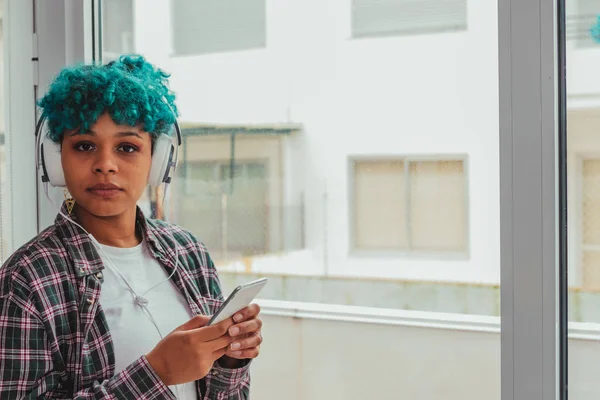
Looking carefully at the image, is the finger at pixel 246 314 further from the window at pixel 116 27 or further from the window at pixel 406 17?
the window at pixel 116 27

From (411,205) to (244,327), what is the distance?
52 centimetres

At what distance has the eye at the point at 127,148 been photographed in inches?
54.8

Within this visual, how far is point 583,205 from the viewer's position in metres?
1.37

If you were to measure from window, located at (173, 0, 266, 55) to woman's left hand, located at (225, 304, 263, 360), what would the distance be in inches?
29.3

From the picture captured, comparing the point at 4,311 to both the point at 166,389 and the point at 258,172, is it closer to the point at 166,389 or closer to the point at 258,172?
the point at 166,389

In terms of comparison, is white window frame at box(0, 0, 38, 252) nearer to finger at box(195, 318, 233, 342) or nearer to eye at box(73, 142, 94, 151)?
eye at box(73, 142, 94, 151)

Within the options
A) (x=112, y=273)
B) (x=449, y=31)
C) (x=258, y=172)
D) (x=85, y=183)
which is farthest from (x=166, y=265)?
(x=449, y=31)

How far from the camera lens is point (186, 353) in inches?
48.2

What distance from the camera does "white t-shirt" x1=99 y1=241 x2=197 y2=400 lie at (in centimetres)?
132

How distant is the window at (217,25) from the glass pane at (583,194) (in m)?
0.73

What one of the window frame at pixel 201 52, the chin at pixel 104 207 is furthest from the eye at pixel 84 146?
the window frame at pixel 201 52

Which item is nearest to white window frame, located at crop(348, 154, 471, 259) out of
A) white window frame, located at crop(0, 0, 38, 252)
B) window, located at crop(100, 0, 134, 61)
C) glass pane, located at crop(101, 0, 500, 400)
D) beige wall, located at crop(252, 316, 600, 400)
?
glass pane, located at crop(101, 0, 500, 400)

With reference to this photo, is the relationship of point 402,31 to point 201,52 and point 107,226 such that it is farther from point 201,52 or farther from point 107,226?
point 107,226

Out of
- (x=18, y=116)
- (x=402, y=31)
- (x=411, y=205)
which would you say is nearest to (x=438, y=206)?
(x=411, y=205)
